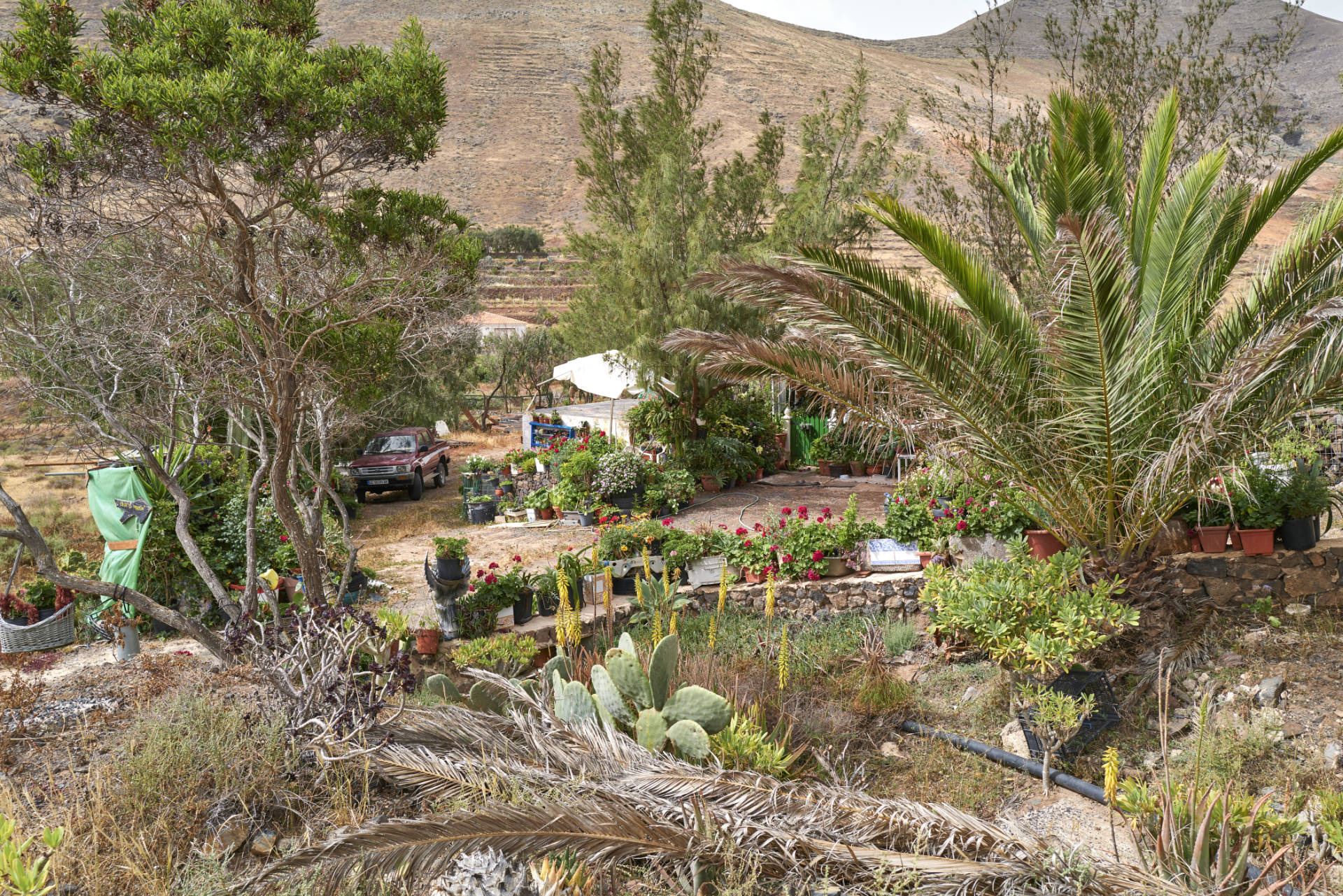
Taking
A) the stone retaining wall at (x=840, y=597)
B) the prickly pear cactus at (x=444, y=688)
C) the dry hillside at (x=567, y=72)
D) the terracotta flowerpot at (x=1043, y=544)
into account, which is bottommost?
the stone retaining wall at (x=840, y=597)

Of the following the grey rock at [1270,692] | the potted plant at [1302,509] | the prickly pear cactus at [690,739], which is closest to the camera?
the prickly pear cactus at [690,739]

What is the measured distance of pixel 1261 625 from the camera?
645cm

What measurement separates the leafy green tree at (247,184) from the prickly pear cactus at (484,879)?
121 inches

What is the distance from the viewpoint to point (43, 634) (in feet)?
26.0

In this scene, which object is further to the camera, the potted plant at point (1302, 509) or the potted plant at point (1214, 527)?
the potted plant at point (1214, 527)

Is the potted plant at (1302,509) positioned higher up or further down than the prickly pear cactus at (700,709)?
higher up

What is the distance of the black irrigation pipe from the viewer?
15.3 ft

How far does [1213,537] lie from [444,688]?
20.2ft

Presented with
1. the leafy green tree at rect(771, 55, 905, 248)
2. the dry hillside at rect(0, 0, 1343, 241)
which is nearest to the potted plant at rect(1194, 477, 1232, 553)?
the leafy green tree at rect(771, 55, 905, 248)

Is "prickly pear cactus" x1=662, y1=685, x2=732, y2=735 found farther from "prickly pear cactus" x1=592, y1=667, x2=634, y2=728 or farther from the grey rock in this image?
the grey rock

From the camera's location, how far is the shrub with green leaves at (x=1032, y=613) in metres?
5.23

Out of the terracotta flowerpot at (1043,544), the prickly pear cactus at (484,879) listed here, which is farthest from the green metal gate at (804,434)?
the prickly pear cactus at (484,879)

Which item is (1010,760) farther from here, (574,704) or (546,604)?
(546,604)

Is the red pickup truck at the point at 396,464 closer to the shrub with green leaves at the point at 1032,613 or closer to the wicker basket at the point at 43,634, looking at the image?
the wicker basket at the point at 43,634
